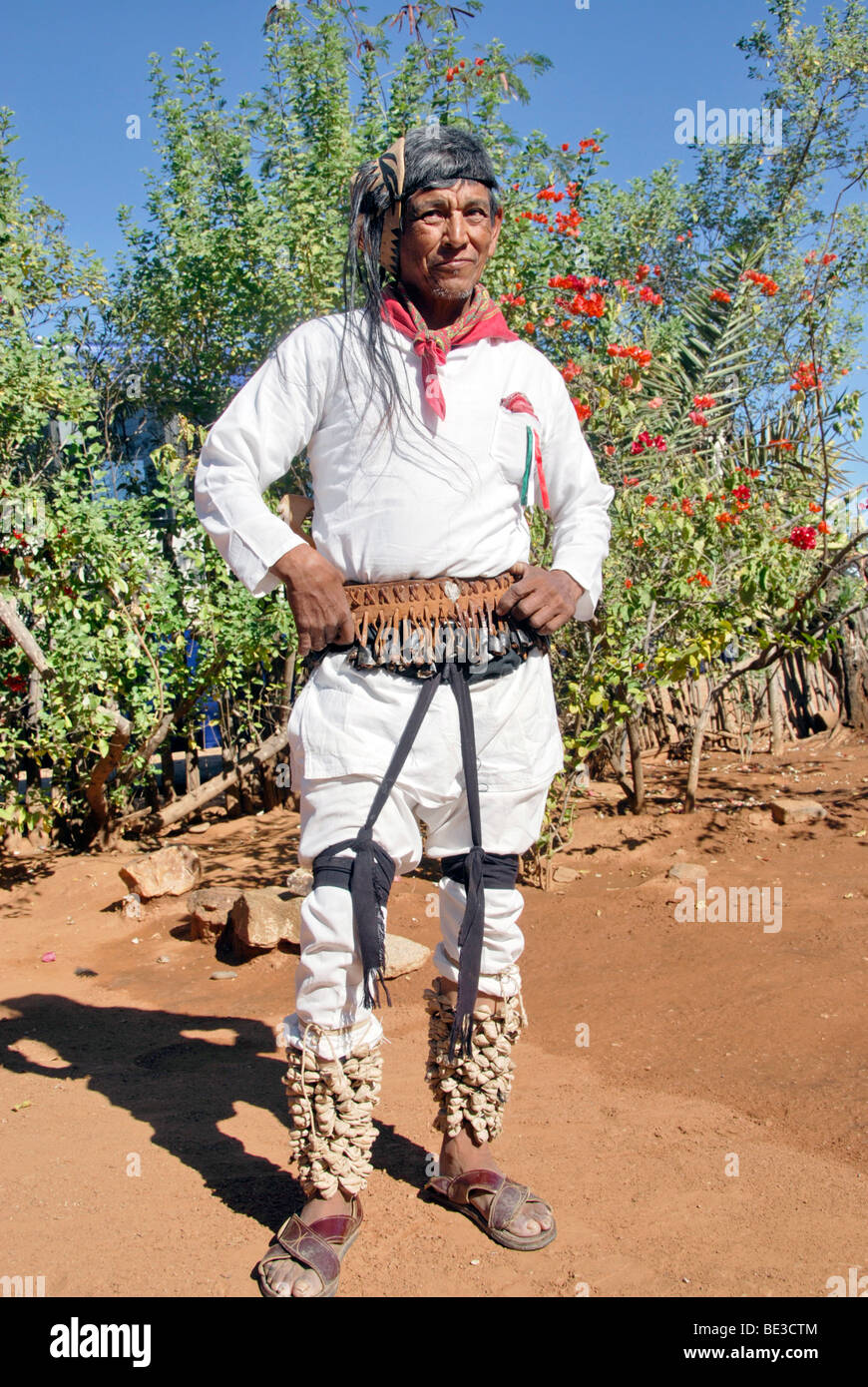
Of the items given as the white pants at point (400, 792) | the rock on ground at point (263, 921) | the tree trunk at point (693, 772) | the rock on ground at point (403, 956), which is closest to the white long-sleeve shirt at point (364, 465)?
the white pants at point (400, 792)

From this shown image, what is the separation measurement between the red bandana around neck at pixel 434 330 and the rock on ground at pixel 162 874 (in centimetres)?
352

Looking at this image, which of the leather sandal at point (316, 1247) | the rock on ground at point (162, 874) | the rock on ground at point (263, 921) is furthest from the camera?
the rock on ground at point (162, 874)

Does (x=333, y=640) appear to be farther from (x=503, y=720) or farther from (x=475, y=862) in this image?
(x=475, y=862)

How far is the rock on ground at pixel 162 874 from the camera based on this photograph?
5121 mm

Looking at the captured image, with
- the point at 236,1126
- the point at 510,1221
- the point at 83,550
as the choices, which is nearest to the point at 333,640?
the point at 510,1221

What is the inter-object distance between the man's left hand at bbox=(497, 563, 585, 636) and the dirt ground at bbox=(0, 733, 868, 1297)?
130 centimetres

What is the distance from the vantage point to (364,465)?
7.20 ft

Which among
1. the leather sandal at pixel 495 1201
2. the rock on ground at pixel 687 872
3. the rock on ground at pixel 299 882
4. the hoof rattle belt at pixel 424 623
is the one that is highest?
the hoof rattle belt at pixel 424 623

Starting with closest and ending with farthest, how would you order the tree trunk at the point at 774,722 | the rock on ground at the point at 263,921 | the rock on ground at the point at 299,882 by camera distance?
the rock on ground at the point at 263,921 < the rock on ground at the point at 299,882 < the tree trunk at the point at 774,722

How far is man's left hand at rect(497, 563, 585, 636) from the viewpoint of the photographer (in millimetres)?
2236

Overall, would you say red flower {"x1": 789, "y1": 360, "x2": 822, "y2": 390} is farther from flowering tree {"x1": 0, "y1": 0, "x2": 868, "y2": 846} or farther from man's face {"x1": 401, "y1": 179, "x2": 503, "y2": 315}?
man's face {"x1": 401, "y1": 179, "x2": 503, "y2": 315}

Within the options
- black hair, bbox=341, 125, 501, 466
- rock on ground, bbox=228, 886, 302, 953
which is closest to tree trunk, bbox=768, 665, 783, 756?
rock on ground, bbox=228, 886, 302, 953

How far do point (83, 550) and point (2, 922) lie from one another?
5.86ft

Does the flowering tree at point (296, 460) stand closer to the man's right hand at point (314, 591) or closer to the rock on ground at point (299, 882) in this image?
the rock on ground at point (299, 882)
